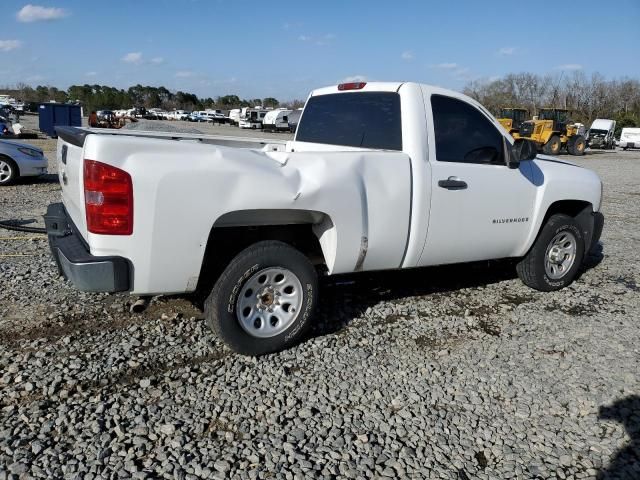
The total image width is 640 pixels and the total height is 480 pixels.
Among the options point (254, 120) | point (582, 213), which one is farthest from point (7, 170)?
point (254, 120)

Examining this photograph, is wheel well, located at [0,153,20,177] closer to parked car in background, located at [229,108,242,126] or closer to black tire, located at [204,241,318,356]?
black tire, located at [204,241,318,356]

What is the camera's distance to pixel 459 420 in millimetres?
3268

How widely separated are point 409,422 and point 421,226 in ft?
5.56

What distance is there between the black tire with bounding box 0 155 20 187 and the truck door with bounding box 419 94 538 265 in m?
9.96

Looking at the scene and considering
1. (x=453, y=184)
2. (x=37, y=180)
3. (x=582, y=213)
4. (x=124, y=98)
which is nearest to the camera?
(x=453, y=184)

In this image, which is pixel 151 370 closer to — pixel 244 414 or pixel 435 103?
pixel 244 414

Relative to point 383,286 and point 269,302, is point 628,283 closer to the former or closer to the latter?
point 383,286

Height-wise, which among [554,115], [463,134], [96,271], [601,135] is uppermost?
[554,115]

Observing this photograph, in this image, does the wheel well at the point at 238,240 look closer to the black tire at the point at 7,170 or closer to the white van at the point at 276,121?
the black tire at the point at 7,170

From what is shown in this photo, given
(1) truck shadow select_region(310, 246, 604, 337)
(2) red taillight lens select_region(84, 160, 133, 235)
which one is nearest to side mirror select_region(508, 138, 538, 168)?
(1) truck shadow select_region(310, 246, 604, 337)

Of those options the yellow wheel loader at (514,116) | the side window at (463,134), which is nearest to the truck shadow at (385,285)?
the side window at (463,134)

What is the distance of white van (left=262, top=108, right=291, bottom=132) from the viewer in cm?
5409

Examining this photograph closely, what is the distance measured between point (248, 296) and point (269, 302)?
0.19 meters

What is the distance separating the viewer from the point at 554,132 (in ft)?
96.1
